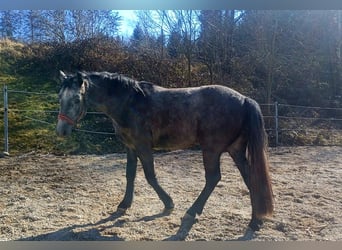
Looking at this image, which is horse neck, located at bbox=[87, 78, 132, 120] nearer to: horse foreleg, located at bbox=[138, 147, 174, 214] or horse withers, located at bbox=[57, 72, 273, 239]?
horse withers, located at bbox=[57, 72, 273, 239]

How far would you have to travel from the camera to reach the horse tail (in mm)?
2113

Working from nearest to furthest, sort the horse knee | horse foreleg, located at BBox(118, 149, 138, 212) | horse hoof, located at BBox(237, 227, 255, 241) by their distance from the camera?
horse hoof, located at BBox(237, 227, 255, 241) < the horse knee < horse foreleg, located at BBox(118, 149, 138, 212)

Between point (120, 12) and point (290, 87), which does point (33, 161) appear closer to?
point (120, 12)

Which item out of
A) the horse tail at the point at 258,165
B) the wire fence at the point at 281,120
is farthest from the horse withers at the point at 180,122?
the wire fence at the point at 281,120

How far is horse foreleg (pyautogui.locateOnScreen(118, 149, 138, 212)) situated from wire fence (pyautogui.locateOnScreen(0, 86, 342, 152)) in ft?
0.71

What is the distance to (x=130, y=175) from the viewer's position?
2.39m

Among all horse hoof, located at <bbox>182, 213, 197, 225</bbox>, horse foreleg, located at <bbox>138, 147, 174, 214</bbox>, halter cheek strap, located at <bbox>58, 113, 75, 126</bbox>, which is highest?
halter cheek strap, located at <bbox>58, 113, 75, 126</bbox>

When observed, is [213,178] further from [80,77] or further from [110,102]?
[80,77]

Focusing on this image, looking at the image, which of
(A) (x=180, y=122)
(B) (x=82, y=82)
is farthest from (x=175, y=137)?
(B) (x=82, y=82)

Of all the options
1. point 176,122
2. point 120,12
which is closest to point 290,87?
point 176,122

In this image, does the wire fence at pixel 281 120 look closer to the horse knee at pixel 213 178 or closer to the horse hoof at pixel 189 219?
the horse knee at pixel 213 178

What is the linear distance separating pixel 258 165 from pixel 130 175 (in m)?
0.82

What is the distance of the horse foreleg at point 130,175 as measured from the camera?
92.1 inches

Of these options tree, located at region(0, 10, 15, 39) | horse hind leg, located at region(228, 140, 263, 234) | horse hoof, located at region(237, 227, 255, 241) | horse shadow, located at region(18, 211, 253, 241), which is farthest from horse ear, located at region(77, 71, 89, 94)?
horse hoof, located at region(237, 227, 255, 241)
